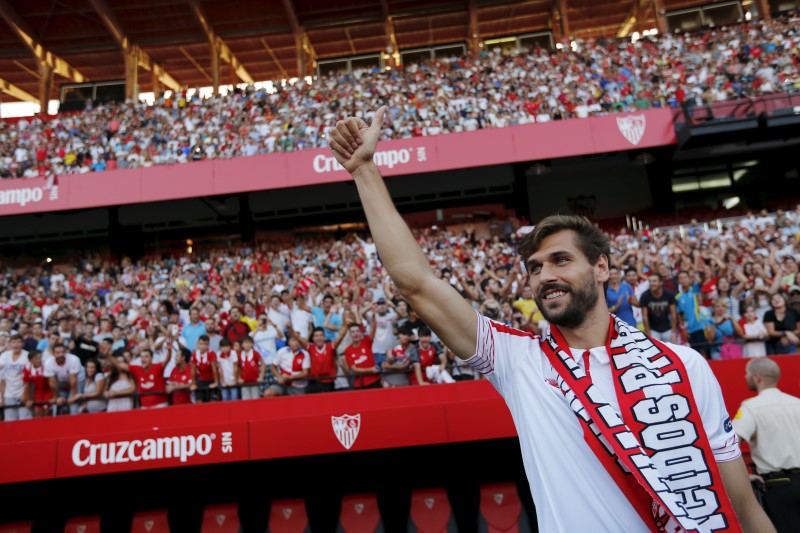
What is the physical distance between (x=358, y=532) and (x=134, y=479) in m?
3.12

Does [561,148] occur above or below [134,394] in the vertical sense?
above

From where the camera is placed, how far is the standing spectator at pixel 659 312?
770cm

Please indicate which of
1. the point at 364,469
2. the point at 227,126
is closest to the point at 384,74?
the point at 227,126

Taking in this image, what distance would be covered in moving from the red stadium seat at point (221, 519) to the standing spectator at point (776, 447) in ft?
18.7

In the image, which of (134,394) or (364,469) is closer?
(134,394)

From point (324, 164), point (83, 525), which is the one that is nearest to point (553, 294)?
point (83, 525)

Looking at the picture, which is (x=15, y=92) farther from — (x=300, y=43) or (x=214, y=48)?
(x=300, y=43)

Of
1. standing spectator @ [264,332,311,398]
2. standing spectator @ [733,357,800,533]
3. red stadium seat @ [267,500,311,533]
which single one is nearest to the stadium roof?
standing spectator @ [264,332,311,398]

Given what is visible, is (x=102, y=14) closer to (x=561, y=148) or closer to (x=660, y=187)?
(x=561, y=148)

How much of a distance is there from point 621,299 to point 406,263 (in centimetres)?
642

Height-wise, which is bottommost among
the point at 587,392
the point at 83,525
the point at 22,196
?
the point at 83,525

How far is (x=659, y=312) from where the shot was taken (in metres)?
7.74

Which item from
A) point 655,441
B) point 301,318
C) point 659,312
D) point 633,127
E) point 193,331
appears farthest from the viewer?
point 633,127

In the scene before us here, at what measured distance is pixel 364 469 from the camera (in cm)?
798
